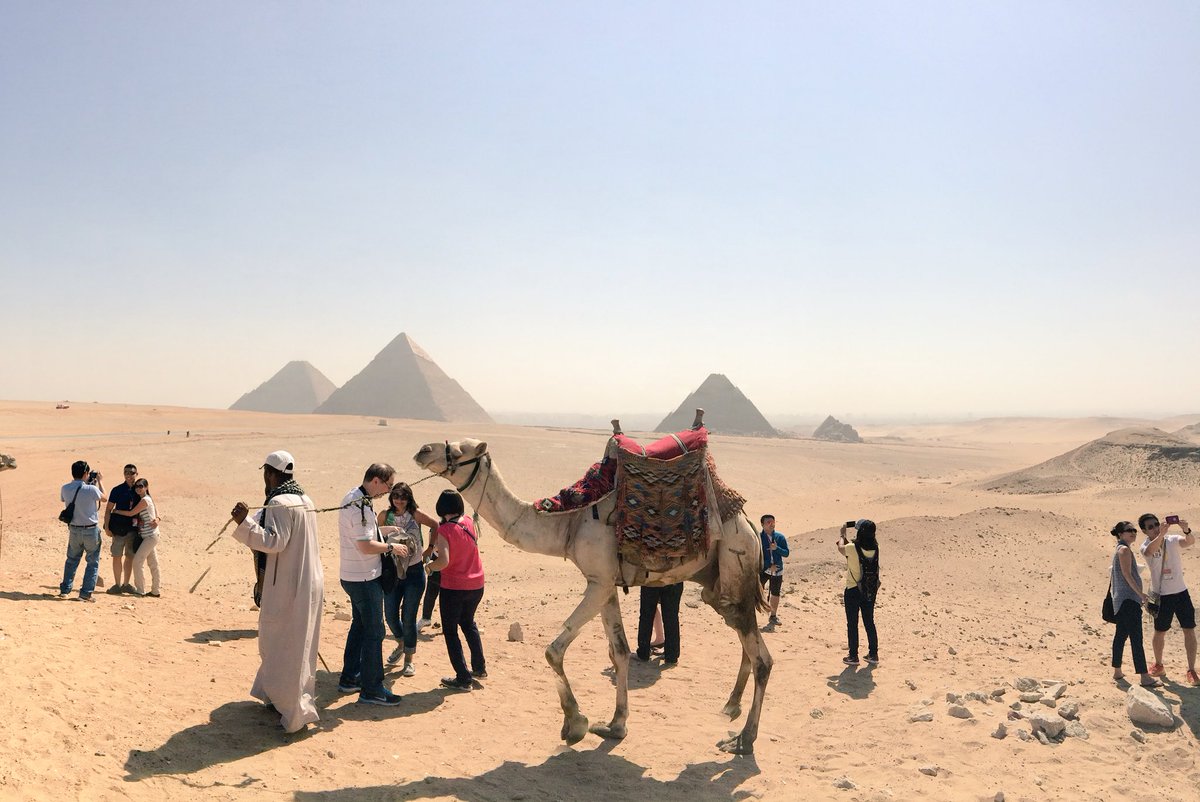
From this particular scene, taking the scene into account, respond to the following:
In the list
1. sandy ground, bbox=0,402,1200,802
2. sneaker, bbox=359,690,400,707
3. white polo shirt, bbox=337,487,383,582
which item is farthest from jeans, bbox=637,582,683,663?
white polo shirt, bbox=337,487,383,582

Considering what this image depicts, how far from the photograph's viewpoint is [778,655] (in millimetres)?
8055

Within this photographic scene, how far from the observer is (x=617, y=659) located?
556 cm

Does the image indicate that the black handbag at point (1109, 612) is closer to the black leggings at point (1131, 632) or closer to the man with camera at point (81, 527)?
the black leggings at point (1131, 632)

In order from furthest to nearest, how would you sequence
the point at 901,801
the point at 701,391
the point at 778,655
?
1. the point at 701,391
2. the point at 778,655
3. the point at 901,801

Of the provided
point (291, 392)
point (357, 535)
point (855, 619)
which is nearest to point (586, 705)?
point (357, 535)

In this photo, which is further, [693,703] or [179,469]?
[179,469]

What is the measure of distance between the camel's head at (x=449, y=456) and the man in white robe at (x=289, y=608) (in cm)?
88

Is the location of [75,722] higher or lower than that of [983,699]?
higher

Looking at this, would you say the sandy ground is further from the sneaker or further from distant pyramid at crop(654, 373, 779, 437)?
distant pyramid at crop(654, 373, 779, 437)

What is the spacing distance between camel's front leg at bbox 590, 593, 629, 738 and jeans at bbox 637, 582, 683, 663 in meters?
1.91

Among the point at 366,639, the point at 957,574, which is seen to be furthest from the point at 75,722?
the point at 957,574

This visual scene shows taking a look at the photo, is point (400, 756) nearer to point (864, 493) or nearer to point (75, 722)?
point (75, 722)

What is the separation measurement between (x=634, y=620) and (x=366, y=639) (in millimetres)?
4497

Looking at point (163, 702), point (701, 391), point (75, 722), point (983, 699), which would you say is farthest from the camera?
point (701, 391)
